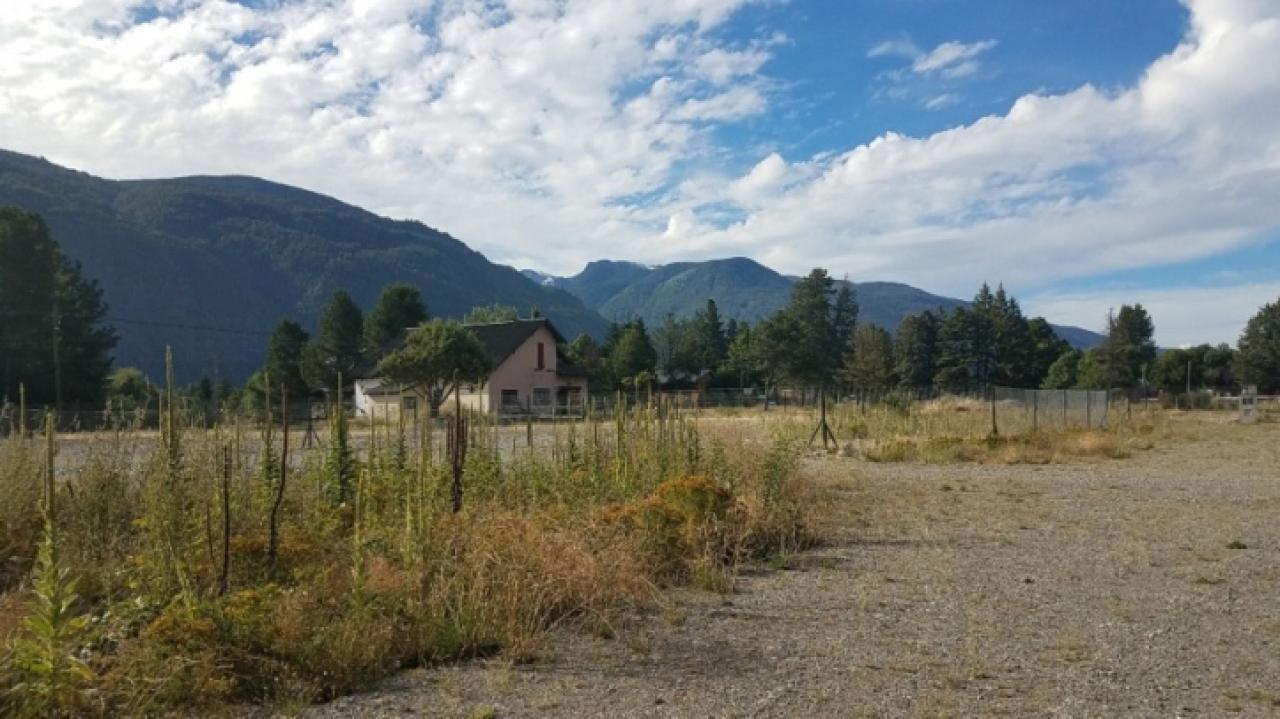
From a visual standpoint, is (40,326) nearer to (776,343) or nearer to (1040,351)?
(776,343)

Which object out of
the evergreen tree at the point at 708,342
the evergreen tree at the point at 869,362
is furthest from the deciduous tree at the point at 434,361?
the evergreen tree at the point at 708,342

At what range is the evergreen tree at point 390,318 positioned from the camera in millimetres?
60344

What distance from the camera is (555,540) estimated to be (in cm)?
646

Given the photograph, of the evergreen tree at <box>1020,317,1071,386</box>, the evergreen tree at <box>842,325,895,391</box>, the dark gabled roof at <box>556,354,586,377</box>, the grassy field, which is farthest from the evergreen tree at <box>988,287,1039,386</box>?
the grassy field

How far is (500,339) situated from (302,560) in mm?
46853

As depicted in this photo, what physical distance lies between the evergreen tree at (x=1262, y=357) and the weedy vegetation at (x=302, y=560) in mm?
70256

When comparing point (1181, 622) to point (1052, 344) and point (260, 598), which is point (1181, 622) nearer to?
point (260, 598)

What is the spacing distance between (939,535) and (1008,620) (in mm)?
3616

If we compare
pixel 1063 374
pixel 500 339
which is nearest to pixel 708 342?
pixel 1063 374

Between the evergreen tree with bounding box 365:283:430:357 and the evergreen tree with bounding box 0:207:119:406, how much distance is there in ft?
58.2

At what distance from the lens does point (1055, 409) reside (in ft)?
91.6

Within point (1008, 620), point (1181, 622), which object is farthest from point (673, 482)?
point (1181, 622)

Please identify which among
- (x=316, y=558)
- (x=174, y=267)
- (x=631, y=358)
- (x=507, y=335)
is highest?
(x=174, y=267)

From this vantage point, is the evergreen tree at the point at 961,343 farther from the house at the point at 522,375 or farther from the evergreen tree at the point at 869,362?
the house at the point at 522,375
